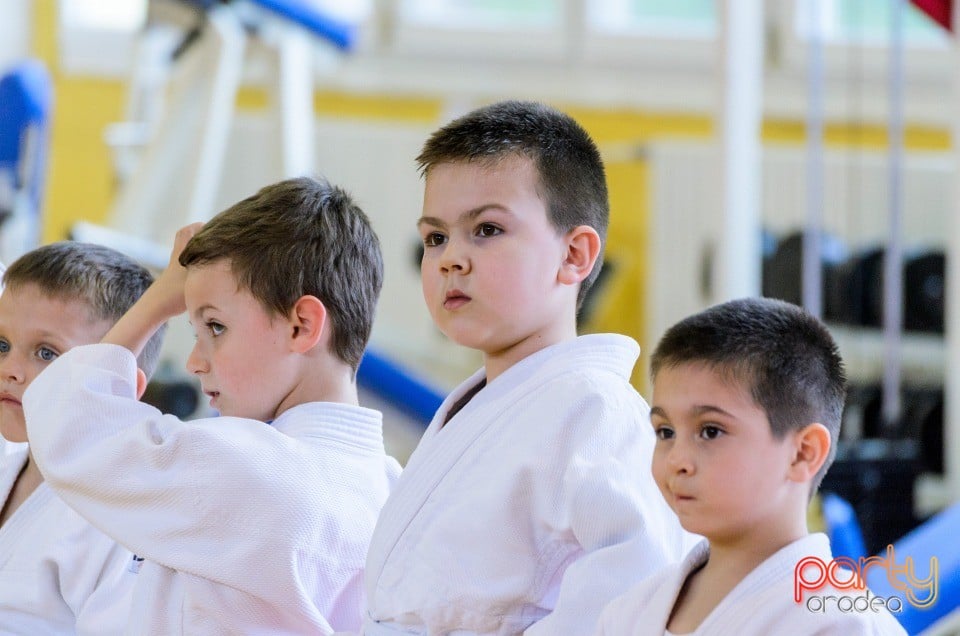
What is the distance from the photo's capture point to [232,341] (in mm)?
1254

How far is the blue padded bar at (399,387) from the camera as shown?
2686 mm

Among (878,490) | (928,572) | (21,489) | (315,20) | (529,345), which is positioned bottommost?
(878,490)

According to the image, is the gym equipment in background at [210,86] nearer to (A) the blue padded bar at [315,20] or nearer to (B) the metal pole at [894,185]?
(A) the blue padded bar at [315,20]

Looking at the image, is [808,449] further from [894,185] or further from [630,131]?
[630,131]

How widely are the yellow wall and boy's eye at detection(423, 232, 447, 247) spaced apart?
Result: 3281mm

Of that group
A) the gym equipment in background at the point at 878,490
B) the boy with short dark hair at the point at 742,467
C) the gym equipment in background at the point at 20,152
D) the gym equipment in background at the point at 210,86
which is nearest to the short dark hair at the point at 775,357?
the boy with short dark hair at the point at 742,467

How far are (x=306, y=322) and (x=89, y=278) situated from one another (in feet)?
1.13

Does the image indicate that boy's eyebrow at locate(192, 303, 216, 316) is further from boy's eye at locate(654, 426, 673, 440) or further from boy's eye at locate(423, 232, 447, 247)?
boy's eye at locate(654, 426, 673, 440)

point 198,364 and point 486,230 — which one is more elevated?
point 486,230

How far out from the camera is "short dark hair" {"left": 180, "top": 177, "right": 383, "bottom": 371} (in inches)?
49.9

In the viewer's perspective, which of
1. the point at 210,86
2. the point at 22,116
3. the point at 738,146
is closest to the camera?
the point at 738,146

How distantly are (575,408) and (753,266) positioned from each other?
1.61 meters

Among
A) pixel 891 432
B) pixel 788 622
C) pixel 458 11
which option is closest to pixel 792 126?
pixel 458 11

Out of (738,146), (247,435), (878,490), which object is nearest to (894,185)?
(738,146)
